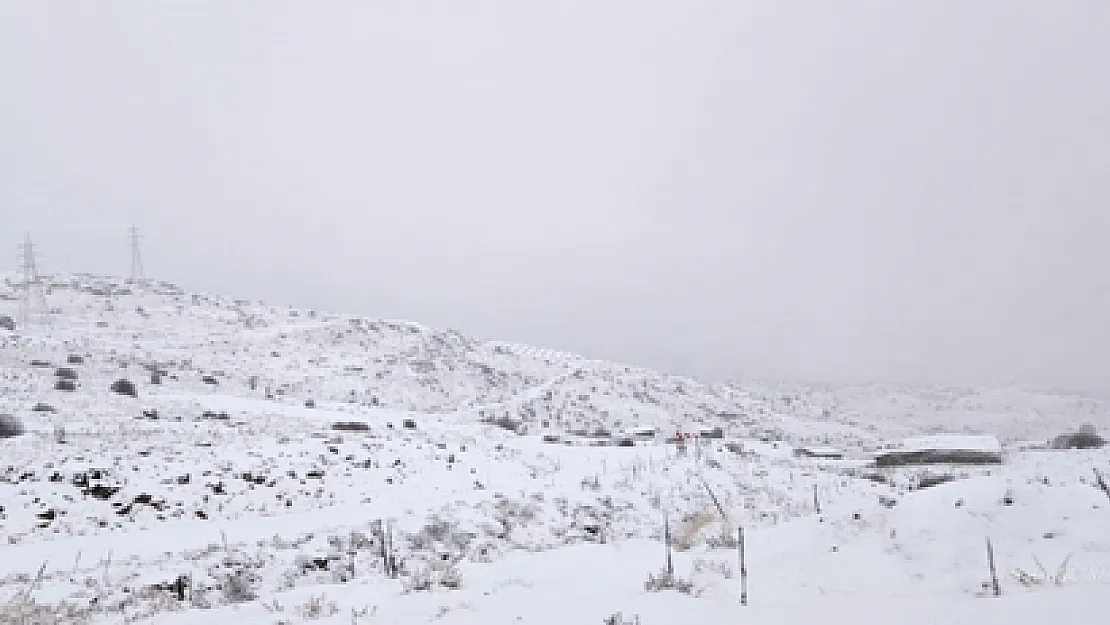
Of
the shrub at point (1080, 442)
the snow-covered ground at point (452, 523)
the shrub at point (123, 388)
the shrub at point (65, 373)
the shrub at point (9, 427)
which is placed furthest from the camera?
the shrub at point (1080, 442)

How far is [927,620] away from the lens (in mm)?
8062

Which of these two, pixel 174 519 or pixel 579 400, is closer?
pixel 174 519

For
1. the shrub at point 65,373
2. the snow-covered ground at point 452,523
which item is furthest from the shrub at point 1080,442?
the shrub at point 65,373

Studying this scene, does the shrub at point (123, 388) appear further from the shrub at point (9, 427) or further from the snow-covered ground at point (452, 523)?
the shrub at point (9, 427)

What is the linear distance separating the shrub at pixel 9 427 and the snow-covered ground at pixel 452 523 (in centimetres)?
114

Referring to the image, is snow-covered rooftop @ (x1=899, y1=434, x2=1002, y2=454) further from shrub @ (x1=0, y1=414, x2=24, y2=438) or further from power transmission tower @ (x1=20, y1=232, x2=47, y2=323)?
power transmission tower @ (x1=20, y1=232, x2=47, y2=323)

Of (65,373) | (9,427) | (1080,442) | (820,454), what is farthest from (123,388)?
(1080,442)

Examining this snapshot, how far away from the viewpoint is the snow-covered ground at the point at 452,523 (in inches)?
376

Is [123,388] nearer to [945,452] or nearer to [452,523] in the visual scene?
[452,523]

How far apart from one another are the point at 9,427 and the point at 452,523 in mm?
19289

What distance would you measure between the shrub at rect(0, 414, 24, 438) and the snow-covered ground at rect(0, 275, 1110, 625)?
1145 mm

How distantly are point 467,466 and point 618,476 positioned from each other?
7.14 meters

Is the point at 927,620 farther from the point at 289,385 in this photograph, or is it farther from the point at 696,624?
the point at 289,385

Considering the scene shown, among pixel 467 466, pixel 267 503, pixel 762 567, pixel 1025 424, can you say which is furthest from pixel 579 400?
pixel 1025 424
